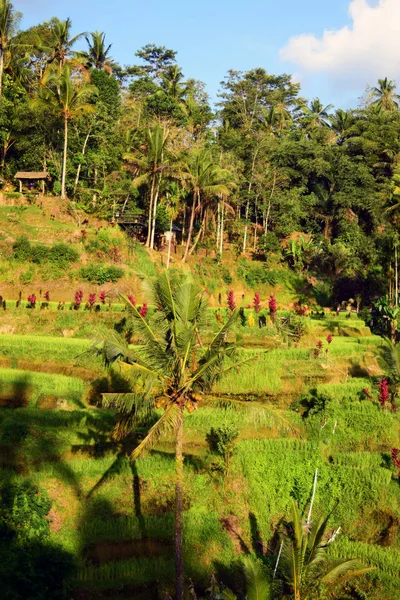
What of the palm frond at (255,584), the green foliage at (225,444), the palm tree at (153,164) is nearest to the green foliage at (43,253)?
the palm tree at (153,164)

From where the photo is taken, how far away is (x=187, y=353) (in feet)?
41.4

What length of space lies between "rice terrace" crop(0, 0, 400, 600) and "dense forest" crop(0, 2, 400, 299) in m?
0.23

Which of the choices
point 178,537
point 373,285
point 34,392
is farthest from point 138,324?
point 373,285

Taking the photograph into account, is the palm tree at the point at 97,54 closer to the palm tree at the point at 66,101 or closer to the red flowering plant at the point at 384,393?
the palm tree at the point at 66,101

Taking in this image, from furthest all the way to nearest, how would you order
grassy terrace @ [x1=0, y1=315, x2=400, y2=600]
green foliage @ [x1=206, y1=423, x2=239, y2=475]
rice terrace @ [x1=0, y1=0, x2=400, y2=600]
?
green foliage @ [x1=206, y1=423, x2=239, y2=475] → grassy terrace @ [x1=0, y1=315, x2=400, y2=600] → rice terrace @ [x1=0, y1=0, x2=400, y2=600]

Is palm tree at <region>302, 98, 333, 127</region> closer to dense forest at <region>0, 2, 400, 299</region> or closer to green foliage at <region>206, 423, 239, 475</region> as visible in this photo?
dense forest at <region>0, 2, 400, 299</region>

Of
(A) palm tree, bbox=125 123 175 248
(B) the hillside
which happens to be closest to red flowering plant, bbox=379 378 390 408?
(B) the hillside

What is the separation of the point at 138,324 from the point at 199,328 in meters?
1.45

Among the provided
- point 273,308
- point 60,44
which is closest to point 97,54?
point 60,44

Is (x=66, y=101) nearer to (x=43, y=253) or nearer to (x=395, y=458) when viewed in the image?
(x=43, y=253)

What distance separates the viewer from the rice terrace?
1303 cm

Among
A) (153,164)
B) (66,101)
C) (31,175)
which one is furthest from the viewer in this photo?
(31,175)

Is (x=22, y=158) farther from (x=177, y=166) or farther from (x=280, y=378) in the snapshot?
(x=280, y=378)

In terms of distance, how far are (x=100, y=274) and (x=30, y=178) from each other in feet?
44.8
